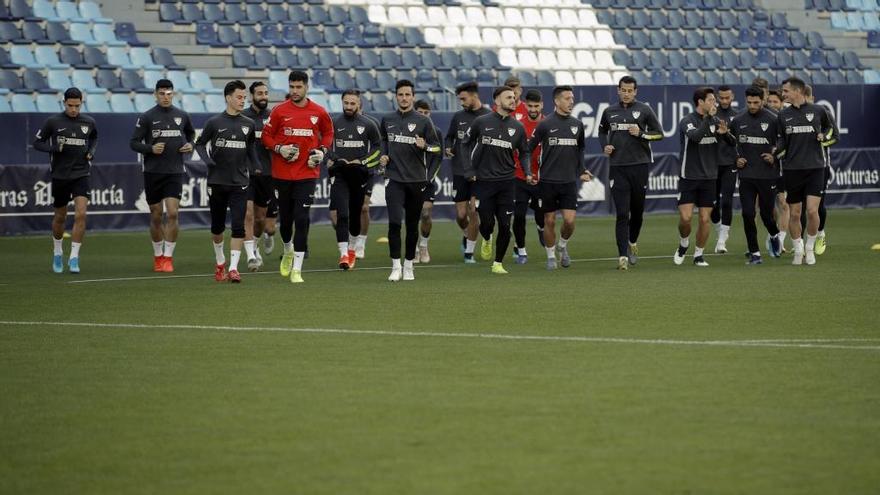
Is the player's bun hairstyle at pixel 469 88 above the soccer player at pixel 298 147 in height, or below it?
above

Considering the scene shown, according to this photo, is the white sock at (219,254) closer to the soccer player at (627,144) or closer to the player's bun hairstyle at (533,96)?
the player's bun hairstyle at (533,96)

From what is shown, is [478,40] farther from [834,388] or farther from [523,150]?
[834,388]

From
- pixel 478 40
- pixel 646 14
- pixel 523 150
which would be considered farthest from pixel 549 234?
pixel 646 14

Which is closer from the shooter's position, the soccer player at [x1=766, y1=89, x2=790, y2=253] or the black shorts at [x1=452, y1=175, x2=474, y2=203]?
the black shorts at [x1=452, y1=175, x2=474, y2=203]

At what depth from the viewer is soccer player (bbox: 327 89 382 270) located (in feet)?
61.8

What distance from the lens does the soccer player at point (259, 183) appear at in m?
19.3


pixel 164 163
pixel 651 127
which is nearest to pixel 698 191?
pixel 651 127

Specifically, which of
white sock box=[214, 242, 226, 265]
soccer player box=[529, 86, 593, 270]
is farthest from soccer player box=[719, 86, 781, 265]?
white sock box=[214, 242, 226, 265]

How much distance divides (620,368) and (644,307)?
3969 mm

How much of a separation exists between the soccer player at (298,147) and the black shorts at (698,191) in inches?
202

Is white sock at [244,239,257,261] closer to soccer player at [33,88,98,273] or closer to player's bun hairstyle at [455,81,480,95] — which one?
soccer player at [33,88,98,273]

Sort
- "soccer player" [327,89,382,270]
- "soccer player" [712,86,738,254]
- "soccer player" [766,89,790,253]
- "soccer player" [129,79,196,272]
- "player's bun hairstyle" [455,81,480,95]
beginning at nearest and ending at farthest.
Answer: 1. "soccer player" [327,89,382,270]
2. "soccer player" [129,79,196,272]
3. "player's bun hairstyle" [455,81,480,95]
4. "soccer player" [712,86,738,254]
5. "soccer player" [766,89,790,253]

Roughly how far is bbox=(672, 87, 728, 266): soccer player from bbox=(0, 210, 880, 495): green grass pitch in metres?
2.73

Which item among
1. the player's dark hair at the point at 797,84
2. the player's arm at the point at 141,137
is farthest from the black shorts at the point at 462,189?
the player's dark hair at the point at 797,84
